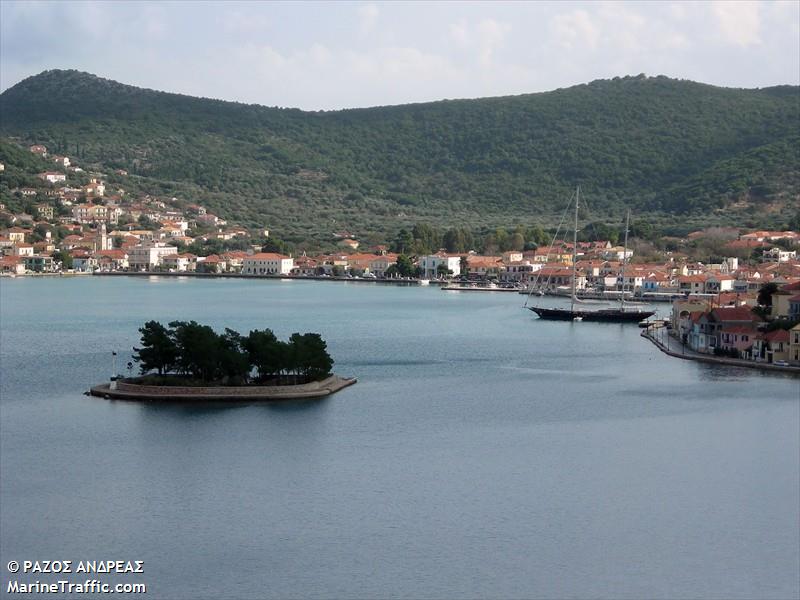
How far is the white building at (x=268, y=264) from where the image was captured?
186 feet

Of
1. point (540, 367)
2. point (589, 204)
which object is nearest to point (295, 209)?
point (589, 204)

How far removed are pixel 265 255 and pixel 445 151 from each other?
45.2 metres

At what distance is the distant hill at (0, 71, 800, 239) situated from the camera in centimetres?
7612

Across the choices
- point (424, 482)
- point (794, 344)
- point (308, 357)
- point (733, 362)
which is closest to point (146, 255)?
point (733, 362)

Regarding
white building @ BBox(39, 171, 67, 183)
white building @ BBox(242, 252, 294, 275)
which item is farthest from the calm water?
white building @ BBox(39, 171, 67, 183)

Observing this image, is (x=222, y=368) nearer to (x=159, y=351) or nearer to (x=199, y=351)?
(x=199, y=351)

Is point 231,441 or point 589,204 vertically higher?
point 589,204

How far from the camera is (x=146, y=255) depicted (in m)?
59.1

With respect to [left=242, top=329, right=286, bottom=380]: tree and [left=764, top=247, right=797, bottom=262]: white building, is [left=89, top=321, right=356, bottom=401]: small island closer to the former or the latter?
[left=242, top=329, right=286, bottom=380]: tree

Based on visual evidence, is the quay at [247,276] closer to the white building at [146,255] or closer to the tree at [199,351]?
the white building at [146,255]

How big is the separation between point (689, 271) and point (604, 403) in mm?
28801

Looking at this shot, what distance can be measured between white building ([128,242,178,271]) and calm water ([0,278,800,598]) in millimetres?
35669

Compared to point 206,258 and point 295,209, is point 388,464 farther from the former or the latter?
point 295,209

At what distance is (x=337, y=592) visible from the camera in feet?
34.7
